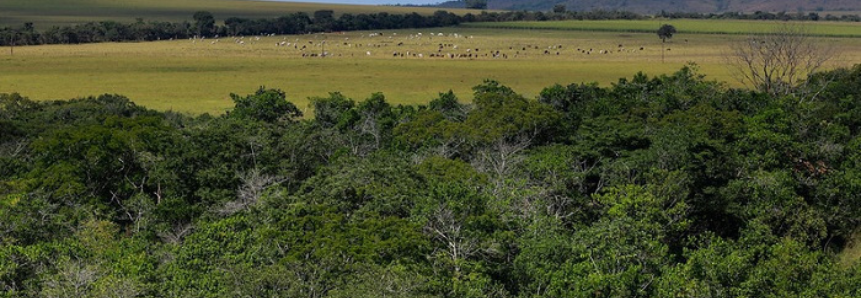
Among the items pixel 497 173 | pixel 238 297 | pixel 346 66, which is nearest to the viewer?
pixel 238 297

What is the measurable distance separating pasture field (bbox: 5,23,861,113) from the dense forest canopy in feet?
106

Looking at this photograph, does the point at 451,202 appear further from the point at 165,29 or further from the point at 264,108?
the point at 165,29

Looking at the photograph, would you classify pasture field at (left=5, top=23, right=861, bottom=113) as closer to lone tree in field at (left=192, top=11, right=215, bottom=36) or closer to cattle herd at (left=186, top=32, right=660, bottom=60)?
cattle herd at (left=186, top=32, right=660, bottom=60)

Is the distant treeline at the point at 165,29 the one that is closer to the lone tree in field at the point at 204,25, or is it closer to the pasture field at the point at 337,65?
the lone tree in field at the point at 204,25

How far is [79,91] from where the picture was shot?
3226 inches

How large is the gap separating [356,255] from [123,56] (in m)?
101

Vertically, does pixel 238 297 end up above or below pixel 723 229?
above

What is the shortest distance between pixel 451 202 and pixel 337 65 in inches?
3223

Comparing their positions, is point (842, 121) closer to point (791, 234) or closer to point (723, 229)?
point (723, 229)

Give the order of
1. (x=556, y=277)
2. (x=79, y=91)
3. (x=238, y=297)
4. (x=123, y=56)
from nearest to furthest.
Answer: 1. (x=238, y=297)
2. (x=556, y=277)
3. (x=79, y=91)
4. (x=123, y=56)

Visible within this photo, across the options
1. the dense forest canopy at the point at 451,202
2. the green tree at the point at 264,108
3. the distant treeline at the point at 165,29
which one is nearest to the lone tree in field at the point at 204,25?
the distant treeline at the point at 165,29

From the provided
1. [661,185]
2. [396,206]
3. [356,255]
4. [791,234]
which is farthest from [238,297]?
[791,234]

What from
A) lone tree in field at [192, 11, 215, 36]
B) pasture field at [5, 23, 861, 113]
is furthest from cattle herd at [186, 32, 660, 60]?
lone tree in field at [192, 11, 215, 36]

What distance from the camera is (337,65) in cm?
10906
